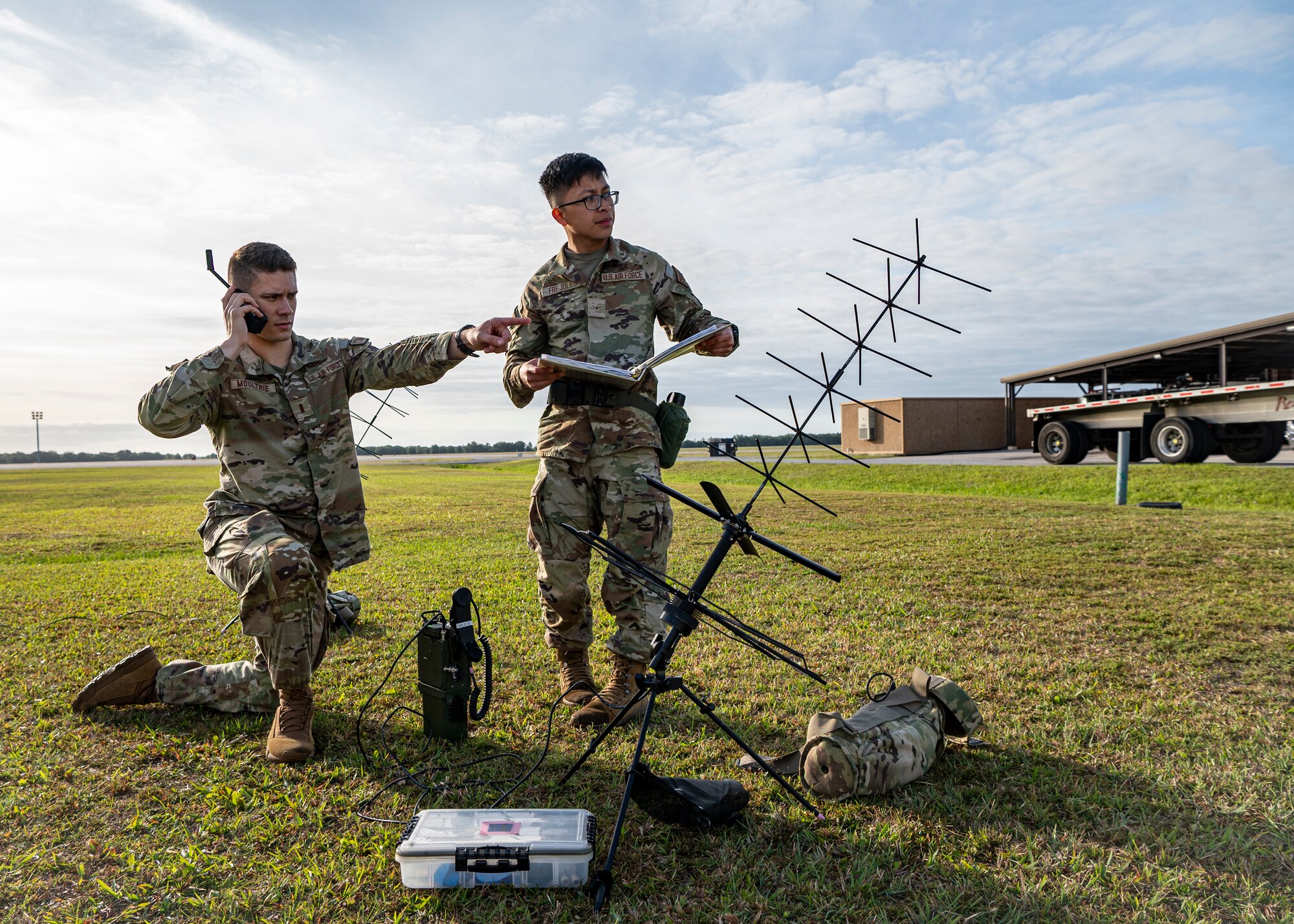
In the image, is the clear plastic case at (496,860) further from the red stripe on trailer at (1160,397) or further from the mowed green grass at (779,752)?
the red stripe on trailer at (1160,397)

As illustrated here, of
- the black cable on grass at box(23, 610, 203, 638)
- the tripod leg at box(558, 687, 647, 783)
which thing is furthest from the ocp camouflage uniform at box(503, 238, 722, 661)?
the black cable on grass at box(23, 610, 203, 638)

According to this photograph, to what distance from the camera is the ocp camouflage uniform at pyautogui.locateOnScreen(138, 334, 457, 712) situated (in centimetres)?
359

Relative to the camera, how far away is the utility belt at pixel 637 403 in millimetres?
4062

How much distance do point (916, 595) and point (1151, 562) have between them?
3244 mm

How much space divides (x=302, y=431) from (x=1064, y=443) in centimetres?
2089

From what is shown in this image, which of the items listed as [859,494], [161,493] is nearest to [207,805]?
[859,494]

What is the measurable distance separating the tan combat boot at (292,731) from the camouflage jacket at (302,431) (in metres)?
0.67

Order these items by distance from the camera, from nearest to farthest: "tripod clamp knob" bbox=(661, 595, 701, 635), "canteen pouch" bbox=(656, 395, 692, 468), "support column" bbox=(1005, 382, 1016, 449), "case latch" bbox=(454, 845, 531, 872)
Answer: "case latch" bbox=(454, 845, 531, 872) → "tripod clamp knob" bbox=(661, 595, 701, 635) → "canteen pouch" bbox=(656, 395, 692, 468) → "support column" bbox=(1005, 382, 1016, 449)

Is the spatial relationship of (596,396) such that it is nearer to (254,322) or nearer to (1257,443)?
(254,322)

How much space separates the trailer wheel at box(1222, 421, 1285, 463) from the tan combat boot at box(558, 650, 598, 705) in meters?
19.3

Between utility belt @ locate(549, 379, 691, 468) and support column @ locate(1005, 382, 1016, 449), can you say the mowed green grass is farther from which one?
support column @ locate(1005, 382, 1016, 449)

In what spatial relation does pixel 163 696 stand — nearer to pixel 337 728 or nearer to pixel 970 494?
pixel 337 728

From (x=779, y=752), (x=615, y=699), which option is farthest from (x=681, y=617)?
(x=615, y=699)

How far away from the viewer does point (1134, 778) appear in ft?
10.6
